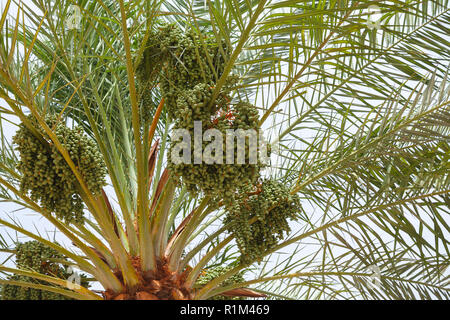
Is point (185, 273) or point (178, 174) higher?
point (178, 174)

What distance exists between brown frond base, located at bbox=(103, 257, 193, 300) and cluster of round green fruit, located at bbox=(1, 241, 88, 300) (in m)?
0.67

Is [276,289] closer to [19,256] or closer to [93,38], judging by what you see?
[19,256]

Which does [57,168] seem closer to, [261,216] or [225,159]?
[225,159]

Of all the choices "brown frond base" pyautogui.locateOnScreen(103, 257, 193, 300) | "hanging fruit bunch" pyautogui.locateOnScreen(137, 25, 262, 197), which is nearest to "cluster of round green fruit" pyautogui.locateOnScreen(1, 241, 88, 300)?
"brown frond base" pyautogui.locateOnScreen(103, 257, 193, 300)

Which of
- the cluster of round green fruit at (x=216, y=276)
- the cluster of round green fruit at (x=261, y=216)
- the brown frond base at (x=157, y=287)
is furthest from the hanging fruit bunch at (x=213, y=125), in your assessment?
the cluster of round green fruit at (x=216, y=276)

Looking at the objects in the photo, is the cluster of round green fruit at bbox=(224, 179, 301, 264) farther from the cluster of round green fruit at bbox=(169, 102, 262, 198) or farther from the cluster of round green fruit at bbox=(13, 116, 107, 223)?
the cluster of round green fruit at bbox=(13, 116, 107, 223)

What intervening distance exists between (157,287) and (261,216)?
0.86 metres

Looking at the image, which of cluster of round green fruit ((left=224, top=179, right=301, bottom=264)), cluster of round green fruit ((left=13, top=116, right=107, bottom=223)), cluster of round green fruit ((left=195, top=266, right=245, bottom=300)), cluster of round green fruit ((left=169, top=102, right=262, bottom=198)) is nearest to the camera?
cluster of round green fruit ((left=169, top=102, right=262, bottom=198))

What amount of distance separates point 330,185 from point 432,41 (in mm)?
1247

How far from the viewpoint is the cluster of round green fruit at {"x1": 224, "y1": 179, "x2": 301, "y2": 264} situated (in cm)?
294

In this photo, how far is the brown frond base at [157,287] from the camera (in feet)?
10.1

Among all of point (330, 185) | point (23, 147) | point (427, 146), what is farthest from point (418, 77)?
point (23, 147)

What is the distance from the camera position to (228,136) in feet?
7.40

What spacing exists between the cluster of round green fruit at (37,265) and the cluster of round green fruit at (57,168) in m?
1.04
